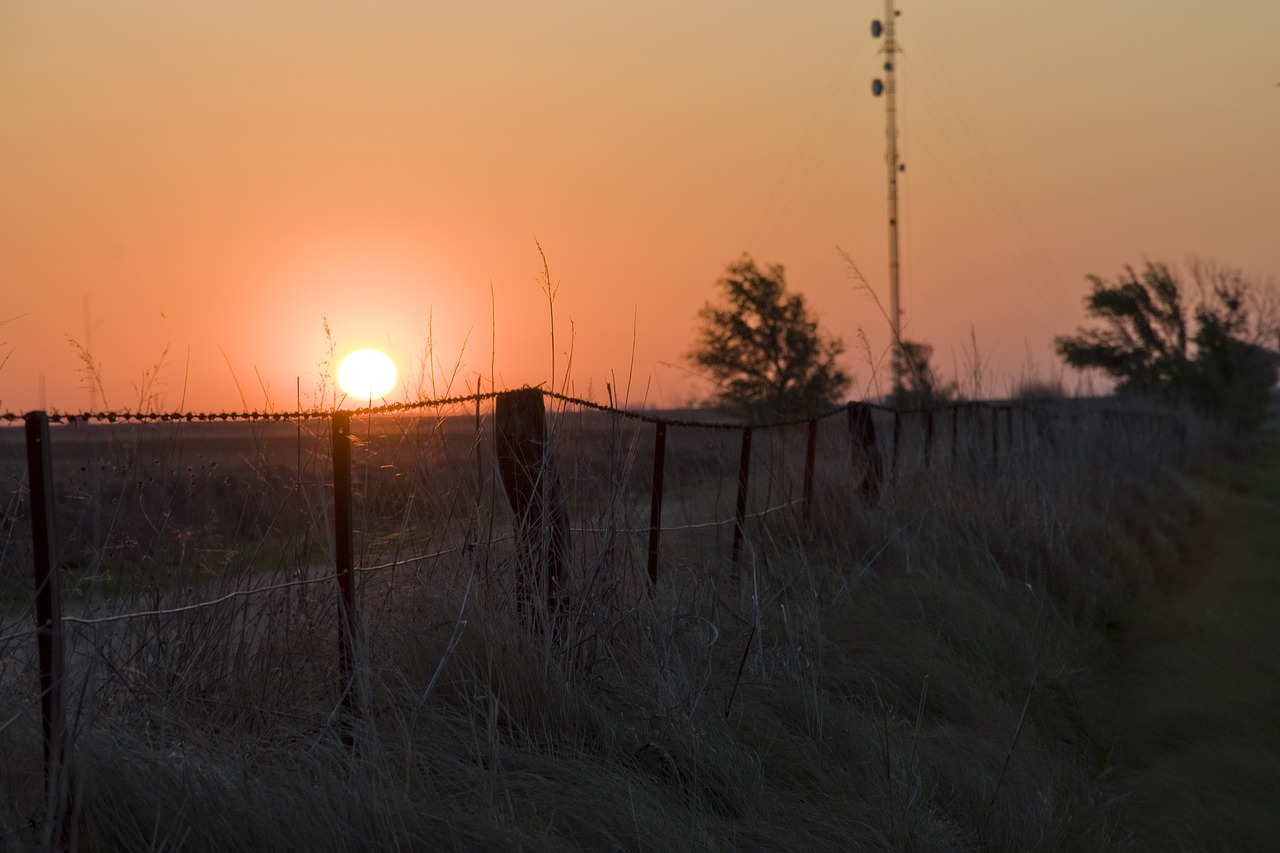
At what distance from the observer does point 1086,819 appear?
398cm

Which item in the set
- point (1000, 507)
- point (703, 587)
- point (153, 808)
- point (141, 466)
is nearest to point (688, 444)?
point (1000, 507)

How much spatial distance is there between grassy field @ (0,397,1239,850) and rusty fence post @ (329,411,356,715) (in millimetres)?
63

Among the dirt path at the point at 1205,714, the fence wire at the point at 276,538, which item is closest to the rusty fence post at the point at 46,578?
the fence wire at the point at 276,538

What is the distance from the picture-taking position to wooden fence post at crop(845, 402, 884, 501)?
25.3 ft

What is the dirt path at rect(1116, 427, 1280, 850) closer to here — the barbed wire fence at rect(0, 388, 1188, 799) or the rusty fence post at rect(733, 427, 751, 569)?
the rusty fence post at rect(733, 427, 751, 569)

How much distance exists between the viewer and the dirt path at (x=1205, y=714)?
169 inches

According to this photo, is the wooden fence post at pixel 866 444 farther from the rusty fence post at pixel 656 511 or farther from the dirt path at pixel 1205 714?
the rusty fence post at pixel 656 511

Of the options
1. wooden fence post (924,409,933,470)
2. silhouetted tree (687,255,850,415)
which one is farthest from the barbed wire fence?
silhouetted tree (687,255,850,415)

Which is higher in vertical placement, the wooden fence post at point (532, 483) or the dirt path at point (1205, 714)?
the wooden fence post at point (532, 483)

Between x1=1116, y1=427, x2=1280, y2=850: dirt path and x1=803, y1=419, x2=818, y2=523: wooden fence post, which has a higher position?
x1=803, y1=419, x2=818, y2=523: wooden fence post

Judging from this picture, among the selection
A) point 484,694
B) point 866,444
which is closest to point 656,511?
point 484,694

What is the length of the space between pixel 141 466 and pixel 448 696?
4.09 feet

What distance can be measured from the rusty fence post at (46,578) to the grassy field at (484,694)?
2.3 inches

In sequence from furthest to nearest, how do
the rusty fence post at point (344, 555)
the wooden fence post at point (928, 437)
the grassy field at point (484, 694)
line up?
the wooden fence post at point (928, 437) < the rusty fence post at point (344, 555) < the grassy field at point (484, 694)
